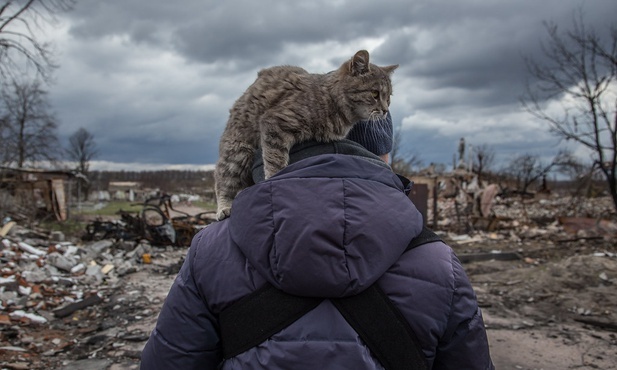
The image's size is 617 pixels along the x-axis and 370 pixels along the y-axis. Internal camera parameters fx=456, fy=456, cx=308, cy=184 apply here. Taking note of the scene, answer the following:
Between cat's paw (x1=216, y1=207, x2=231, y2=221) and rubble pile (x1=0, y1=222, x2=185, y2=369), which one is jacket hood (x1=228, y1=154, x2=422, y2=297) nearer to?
cat's paw (x1=216, y1=207, x2=231, y2=221)

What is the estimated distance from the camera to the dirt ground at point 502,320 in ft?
19.5

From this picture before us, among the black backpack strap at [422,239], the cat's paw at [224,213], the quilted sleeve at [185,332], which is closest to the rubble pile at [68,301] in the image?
the cat's paw at [224,213]

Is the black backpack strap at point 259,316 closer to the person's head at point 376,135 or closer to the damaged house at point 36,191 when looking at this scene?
the person's head at point 376,135

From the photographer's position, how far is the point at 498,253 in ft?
40.0

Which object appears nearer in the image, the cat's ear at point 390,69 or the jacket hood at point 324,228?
the jacket hood at point 324,228

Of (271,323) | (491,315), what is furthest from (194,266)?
(491,315)

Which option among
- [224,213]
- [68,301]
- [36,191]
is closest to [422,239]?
[224,213]

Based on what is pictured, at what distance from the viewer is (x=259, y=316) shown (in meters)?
1.42

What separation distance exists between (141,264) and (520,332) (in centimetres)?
926

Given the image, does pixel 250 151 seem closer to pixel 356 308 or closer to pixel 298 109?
pixel 298 109

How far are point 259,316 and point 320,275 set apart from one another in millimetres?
259

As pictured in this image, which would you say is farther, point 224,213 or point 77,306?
point 77,306

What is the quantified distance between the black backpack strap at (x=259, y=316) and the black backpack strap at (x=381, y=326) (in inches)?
4.5

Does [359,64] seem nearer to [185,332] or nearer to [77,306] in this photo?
[185,332]
